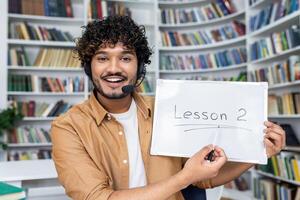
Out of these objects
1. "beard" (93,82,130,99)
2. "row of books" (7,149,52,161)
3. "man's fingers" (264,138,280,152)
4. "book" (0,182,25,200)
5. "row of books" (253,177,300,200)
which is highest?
"beard" (93,82,130,99)

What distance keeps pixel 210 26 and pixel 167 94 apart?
334 centimetres

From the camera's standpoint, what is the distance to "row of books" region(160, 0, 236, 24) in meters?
4.00

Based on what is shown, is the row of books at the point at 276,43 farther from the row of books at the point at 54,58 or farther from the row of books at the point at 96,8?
the row of books at the point at 54,58

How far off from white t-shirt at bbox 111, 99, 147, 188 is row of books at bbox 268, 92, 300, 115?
6.96ft

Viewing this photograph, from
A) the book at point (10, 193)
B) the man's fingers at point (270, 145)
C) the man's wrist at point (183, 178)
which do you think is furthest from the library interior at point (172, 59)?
the book at point (10, 193)

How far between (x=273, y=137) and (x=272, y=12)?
8.23 ft

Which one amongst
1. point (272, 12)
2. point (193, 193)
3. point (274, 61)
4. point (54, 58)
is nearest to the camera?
point (193, 193)

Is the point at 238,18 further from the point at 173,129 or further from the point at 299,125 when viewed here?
the point at 173,129

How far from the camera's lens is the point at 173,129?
40.6 inches

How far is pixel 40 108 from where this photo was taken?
376 cm

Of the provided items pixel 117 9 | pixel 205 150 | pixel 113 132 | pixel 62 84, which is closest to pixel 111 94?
pixel 113 132

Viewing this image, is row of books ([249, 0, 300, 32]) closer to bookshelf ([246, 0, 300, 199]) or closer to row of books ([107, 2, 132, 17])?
bookshelf ([246, 0, 300, 199])

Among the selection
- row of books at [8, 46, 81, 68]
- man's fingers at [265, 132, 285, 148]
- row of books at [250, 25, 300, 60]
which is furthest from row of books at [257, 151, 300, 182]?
row of books at [8, 46, 81, 68]

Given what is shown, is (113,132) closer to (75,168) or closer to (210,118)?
(75,168)
